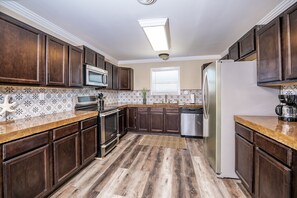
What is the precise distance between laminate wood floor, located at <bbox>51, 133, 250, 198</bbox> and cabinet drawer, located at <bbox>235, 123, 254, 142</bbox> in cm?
71

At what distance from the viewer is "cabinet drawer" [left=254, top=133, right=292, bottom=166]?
117cm

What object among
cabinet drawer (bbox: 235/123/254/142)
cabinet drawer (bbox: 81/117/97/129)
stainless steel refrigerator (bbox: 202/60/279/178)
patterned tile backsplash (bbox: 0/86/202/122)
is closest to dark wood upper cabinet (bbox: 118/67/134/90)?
patterned tile backsplash (bbox: 0/86/202/122)

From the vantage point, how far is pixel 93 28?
2721 mm

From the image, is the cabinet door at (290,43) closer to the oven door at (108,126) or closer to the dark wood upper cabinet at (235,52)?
the dark wood upper cabinet at (235,52)

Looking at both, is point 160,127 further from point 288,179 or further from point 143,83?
point 288,179

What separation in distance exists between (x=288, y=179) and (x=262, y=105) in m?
1.21

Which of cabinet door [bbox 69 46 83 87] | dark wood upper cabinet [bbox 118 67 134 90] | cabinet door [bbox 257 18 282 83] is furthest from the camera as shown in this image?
dark wood upper cabinet [bbox 118 67 134 90]

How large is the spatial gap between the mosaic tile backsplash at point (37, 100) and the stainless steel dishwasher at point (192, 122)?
111 inches

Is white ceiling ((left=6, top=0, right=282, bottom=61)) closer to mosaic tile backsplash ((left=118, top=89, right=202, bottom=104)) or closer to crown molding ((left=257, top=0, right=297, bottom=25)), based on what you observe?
crown molding ((left=257, top=0, right=297, bottom=25))

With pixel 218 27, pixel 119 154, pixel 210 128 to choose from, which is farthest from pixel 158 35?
pixel 119 154

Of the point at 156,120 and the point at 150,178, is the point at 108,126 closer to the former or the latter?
the point at 150,178

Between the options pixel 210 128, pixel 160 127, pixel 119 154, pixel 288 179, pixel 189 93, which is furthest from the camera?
pixel 189 93

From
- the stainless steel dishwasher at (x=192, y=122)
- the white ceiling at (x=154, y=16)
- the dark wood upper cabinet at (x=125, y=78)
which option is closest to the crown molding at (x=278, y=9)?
the white ceiling at (x=154, y=16)

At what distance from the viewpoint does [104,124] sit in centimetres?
296
